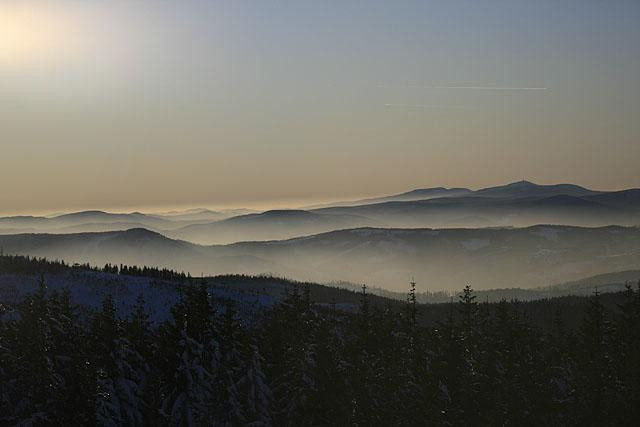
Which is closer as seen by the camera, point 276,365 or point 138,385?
point 138,385

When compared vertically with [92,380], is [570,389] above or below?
below

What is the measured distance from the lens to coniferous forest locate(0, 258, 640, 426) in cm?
5031

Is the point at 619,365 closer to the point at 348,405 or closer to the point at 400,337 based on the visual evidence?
the point at 400,337

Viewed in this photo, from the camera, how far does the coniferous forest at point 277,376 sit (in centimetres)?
5031

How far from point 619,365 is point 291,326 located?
115 feet

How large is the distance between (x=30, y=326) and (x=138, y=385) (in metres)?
10.3

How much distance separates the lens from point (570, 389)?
69250mm

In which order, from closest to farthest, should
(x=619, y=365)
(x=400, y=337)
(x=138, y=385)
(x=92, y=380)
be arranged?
(x=92, y=380)
(x=138, y=385)
(x=400, y=337)
(x=619, y=365)

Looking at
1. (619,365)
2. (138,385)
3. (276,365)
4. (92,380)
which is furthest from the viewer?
(619,365)

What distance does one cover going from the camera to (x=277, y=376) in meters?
59.9

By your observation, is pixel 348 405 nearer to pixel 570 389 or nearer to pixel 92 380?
pixel 92 380

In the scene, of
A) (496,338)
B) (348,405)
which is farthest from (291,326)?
(496,338)

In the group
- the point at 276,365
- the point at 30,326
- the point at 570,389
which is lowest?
the point at 570,389

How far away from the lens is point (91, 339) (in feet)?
190
